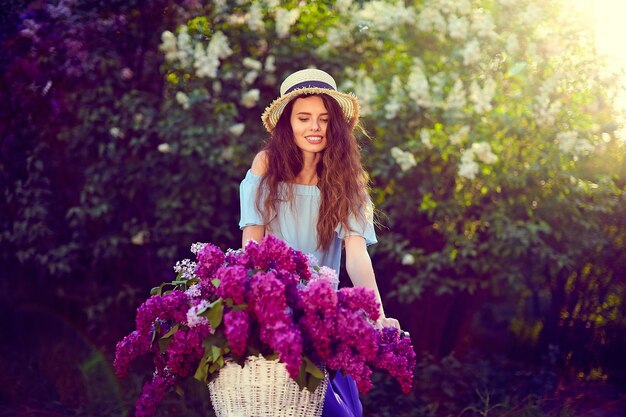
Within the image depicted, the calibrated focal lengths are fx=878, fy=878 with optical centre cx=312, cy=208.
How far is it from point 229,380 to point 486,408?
8.59ft

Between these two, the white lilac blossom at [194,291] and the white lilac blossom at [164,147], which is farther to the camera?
the white lilac blossom at [164,147]

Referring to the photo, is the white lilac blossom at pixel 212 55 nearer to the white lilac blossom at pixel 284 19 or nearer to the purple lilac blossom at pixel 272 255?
the white lilac blossom at pixel 284 19

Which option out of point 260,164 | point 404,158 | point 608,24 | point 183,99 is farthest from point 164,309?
point 608,24

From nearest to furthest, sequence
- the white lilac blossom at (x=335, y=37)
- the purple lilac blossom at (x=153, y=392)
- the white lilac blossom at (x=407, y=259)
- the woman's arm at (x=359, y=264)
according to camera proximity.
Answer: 1. the purple lilac blossom at (x=153, y=392)
2. the woman's arm at (x=359, y=264)
3. the white lilac blossom at (x=407, y=259)
4. the white lilac blossom at (x=335, y=37)

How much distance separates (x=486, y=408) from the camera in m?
4.63

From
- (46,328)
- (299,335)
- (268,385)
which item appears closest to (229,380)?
(268,385)

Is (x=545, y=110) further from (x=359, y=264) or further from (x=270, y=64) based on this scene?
(x=359, y=264)

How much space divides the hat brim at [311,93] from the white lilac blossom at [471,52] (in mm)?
1579

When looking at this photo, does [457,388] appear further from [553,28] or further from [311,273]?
[311,273]

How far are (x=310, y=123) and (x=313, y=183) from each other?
0.22 metres

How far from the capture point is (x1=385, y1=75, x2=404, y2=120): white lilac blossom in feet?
15.6

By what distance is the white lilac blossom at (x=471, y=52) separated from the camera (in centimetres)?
471

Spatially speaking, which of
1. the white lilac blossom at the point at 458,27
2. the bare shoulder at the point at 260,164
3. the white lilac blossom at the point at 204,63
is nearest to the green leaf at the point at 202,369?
the bare shoulder at the point at 260,164

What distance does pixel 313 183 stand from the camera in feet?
10.6
